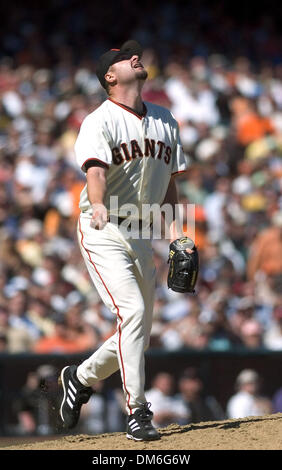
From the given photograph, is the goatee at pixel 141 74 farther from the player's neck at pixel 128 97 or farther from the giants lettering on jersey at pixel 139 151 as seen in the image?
the giants lettering on jersey at pixel 139 151

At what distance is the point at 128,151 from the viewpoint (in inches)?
179

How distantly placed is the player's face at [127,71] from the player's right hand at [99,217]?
779 mm

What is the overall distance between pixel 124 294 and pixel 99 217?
1.61 ft

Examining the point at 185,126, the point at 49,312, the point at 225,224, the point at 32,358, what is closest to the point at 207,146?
the point at 185,126

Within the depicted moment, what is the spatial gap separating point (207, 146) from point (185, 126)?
494 mm

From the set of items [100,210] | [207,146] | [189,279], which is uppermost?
[207,146]

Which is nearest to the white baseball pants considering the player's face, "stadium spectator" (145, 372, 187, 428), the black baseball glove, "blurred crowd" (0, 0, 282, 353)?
the black baseball glove

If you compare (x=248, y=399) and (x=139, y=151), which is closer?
(x=139, y=151)

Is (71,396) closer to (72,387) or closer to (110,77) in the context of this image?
(72,387)

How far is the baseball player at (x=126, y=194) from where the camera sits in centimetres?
443

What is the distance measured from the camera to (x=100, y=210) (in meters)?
4.21

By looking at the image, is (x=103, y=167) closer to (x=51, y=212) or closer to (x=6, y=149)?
(x=51, y=212)

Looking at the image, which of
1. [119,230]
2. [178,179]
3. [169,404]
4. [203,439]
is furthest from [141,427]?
[178,179]

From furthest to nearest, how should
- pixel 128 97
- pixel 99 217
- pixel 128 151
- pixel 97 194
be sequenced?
A: pixel 128 97, pixel 128 151, pixel 97 194, pixel 99 217
